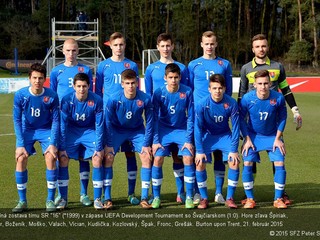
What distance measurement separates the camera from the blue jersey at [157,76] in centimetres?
669

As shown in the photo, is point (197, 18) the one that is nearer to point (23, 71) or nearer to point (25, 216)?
point (23, 71)

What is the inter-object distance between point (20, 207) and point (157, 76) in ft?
7.24

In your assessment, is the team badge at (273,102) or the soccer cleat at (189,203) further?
the team badge at (273,102)

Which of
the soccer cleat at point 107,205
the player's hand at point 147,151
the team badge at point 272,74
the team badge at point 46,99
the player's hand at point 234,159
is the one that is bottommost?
the soccer cleat at point 107,205

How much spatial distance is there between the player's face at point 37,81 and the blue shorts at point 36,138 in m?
0.47

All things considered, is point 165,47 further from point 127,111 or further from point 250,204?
point 250,204

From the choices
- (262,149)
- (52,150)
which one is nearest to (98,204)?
(52,150)

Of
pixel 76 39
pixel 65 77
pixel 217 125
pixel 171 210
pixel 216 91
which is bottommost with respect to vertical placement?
pixel 171 210

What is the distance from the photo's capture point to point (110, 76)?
272 inches

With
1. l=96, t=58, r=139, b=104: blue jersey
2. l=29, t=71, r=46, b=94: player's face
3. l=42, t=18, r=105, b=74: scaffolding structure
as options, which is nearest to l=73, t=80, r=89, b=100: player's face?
l=29, t=71, r=46, b=94: player's face

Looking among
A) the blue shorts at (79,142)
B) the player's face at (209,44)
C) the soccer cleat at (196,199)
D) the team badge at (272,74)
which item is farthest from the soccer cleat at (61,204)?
the team badge at (272,74)

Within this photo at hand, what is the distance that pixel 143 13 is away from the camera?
4694 centimetres

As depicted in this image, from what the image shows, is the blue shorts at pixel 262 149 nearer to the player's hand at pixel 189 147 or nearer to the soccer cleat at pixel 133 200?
the player's hand at pixel 189 147

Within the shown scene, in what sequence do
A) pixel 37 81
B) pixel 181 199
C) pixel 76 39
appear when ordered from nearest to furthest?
pixel 37 81, pixel 181 199, pixel 76 39
